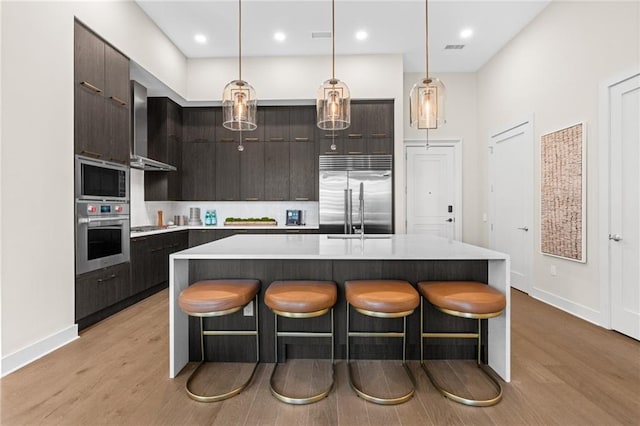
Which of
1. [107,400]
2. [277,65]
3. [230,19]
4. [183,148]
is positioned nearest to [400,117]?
[277,65]

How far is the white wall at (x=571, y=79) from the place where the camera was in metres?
3.19

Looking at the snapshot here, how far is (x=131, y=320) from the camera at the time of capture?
3.51 meters

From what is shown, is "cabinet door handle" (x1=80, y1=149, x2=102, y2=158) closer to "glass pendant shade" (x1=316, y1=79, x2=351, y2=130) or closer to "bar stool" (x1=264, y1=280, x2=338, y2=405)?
"glass pendant shade" (x1=316, y1=79, x2=351, y2=130)

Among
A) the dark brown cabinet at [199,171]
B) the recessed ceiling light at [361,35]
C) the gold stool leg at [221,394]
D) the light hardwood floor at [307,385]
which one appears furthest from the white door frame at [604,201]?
the dark brown cabinet at [199,171]

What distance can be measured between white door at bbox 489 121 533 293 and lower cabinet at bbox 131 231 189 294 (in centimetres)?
485

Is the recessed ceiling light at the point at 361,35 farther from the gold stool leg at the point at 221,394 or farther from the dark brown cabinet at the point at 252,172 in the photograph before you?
the gold stool leg at the point at 221,394

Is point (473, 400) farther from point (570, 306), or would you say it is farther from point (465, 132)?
point (465, 132)

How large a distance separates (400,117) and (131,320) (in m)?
4.42

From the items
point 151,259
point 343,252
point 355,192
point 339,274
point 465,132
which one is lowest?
point 151,259

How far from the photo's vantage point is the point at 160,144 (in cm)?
519

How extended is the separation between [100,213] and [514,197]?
5131mm

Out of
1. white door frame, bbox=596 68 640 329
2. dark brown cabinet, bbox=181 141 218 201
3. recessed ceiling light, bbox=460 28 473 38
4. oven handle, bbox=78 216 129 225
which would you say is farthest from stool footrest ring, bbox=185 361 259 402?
recessed ceiling light, bbox=460 28 473 38

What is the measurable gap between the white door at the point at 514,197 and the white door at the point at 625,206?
1.23 metres

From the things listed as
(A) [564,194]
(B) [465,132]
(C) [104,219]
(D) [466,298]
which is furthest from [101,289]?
(B) [465,132]
